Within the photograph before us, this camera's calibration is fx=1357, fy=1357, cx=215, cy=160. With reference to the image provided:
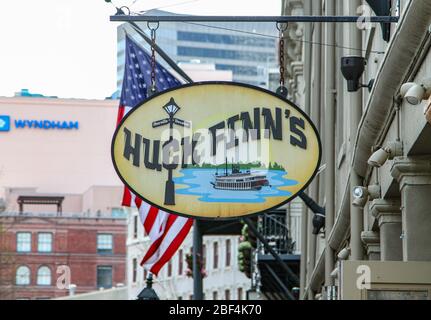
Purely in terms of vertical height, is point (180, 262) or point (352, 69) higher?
point (180, 262)

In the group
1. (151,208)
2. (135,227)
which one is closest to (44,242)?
(135,227)

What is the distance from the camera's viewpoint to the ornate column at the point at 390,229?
12961 millimetres

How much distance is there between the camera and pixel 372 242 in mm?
14391

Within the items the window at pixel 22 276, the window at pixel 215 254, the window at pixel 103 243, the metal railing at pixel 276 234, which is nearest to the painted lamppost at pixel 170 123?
the metal railing at pixel 276 234

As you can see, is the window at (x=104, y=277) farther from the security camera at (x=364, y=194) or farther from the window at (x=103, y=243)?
the security camera at (x=364, y=194)

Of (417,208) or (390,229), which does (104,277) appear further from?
(417,208)

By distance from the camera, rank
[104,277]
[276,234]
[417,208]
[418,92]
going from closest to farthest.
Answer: [418,92] → [417,208] → [276,234] → [104,277]

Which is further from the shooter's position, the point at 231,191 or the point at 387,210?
the point at 387,210

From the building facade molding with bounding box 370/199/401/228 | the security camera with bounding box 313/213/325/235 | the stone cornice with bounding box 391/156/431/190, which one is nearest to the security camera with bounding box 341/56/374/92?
the building facade molding with bounding box 370/199/401/228

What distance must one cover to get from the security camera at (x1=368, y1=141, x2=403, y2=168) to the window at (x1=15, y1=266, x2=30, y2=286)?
98109 millimetres

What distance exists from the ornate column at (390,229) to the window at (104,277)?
322 ft

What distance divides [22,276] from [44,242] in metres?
3.65

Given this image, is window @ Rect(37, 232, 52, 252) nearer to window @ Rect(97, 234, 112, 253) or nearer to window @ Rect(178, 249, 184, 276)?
window @ Rect(97, 234, 112, 253)

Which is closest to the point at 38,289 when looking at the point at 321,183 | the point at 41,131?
the point at 41,131
